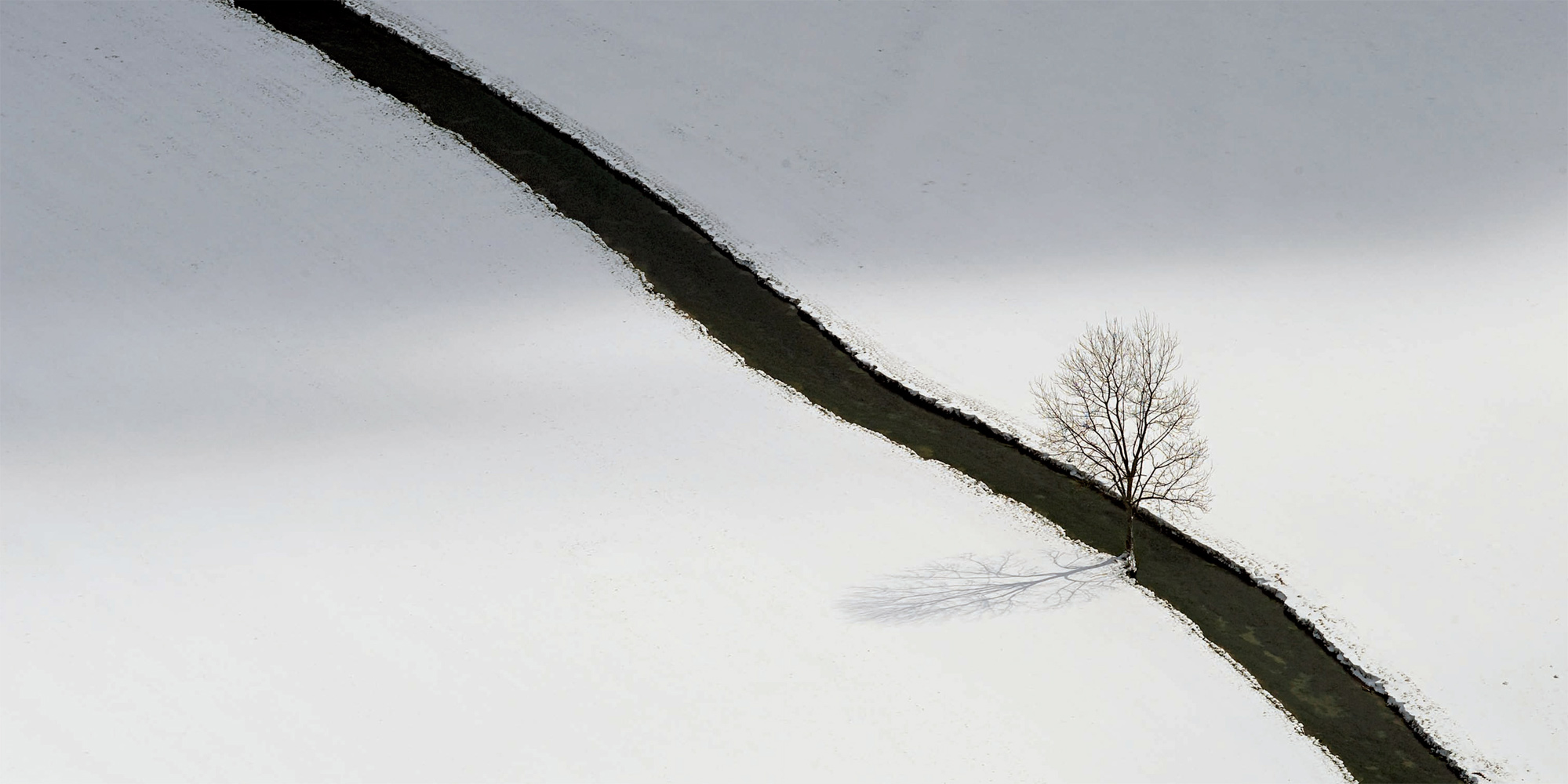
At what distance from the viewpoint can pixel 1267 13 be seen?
46094 mm

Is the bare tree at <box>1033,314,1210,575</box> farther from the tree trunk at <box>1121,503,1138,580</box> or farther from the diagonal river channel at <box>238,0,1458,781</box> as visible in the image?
the diagonal river channel at <box>238,0,1458,781</box>

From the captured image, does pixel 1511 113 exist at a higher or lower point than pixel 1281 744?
higher

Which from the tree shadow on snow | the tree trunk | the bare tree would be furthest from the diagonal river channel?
the tree shadow on snow

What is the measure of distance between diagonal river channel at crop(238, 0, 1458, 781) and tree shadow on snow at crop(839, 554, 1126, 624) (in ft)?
3.81

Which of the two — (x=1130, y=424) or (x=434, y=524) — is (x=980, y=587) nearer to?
(x=1130, y=424)

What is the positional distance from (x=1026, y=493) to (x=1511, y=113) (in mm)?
24141

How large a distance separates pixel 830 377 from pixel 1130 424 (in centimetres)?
804

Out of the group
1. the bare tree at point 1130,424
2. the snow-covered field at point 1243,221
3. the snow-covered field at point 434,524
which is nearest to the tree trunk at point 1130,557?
the bare tree at point 1130,424

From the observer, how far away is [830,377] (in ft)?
113

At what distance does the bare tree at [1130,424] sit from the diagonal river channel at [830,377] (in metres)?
1.00

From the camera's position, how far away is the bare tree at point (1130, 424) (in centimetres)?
2938

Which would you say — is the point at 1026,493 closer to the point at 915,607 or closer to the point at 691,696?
the point at 915,607

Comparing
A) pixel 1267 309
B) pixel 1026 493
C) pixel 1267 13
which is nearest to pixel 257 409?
pixel 1026 493

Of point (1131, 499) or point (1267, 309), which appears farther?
point (1267, 309)
